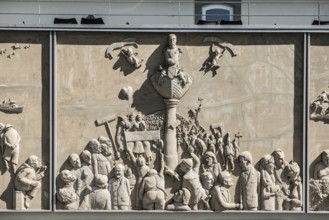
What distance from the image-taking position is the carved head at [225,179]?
1822cm

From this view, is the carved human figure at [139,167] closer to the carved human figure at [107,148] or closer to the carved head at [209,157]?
the carved human figure at [107,148]

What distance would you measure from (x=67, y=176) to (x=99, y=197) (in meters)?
0.54

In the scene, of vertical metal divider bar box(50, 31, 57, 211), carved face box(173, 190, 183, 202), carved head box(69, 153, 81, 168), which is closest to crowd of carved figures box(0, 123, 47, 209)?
vertical metal divider bar box(50, 31, 57, 211)

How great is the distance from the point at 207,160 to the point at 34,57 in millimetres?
2876

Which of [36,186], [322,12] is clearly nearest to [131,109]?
[36,186]

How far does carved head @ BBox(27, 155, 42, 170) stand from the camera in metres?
18.2

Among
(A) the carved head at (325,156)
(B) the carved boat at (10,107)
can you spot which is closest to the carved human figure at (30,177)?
(B) the carved boat at (10,107)

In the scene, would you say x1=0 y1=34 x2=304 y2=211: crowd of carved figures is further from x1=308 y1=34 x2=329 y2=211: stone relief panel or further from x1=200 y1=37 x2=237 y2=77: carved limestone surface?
x1=308 y1=34 x2=329 y2=211: stone relief panel

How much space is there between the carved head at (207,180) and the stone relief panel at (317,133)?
1444 mm

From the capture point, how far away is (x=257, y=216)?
18.3m

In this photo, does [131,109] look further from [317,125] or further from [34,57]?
[317,125]

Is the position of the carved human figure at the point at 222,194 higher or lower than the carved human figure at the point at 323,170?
lower

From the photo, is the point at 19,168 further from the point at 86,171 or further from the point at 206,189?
the point at 206,189

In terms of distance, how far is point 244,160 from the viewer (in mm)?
18250
